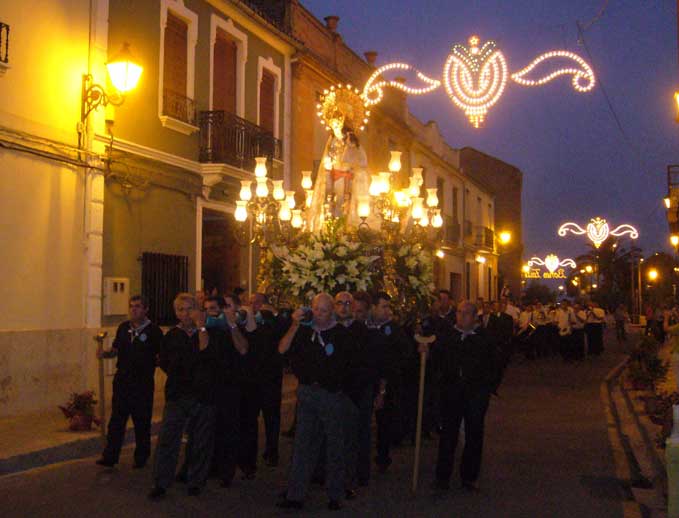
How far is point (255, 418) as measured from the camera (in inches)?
Result: 346

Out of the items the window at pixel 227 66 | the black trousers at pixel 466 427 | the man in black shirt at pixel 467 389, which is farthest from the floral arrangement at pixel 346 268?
the window at pixel 227 66

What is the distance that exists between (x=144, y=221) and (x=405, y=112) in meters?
17.6

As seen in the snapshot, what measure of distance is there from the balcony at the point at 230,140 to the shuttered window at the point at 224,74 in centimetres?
61

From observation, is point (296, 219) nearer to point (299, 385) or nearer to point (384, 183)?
point (384, 183)

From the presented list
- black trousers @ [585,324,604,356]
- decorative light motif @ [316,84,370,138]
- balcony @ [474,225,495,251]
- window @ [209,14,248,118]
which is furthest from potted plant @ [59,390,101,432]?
balcony @ [474,225,495,251]

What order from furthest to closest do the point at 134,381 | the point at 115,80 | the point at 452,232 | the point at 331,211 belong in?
the point at 452,232
the point at 115,80
the point at 331,211
the point at 134,381

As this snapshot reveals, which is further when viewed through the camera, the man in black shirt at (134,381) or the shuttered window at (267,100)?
the shuttered window at (267,100)

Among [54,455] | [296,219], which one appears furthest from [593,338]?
[54,455]

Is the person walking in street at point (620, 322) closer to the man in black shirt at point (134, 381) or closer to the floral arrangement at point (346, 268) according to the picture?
the floral arrangement at point (346, 268)

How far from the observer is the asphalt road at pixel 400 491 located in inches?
285

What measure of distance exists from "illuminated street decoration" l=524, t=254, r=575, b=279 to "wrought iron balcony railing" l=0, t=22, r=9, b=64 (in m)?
37.7

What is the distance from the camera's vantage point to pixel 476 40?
12.4 metres

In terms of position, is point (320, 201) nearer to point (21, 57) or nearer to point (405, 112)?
point (21, 57)

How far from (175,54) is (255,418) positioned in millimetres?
9324
